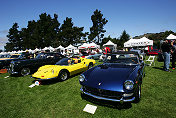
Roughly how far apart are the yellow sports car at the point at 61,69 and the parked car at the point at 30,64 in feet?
6.53

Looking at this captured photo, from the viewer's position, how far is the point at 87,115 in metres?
2.48

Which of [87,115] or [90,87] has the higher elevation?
[90,87]

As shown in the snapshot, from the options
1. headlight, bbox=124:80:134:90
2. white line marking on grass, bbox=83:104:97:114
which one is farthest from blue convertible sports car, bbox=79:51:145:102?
white line marking on grass, bbox=83:104:97:114

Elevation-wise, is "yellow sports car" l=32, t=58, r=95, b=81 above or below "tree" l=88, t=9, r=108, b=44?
below

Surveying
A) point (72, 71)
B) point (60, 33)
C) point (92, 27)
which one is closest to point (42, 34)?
point (60, 33)

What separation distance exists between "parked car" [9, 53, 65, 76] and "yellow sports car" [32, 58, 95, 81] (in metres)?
1.99

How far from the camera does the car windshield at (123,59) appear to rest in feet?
12.4

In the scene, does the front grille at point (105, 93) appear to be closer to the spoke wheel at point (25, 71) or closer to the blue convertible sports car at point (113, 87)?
the blue convertible sports car at point (113, 87)

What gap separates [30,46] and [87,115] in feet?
183

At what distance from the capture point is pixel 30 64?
704 cm

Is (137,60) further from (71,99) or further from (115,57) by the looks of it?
(71,99)

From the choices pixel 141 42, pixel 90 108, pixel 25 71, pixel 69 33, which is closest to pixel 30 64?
pixel 25 71

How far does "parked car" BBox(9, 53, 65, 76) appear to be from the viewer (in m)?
6.62

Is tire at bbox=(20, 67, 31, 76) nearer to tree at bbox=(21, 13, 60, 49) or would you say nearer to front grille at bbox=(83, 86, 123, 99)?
front grille at bbox=(83, 86, 123, 99)
